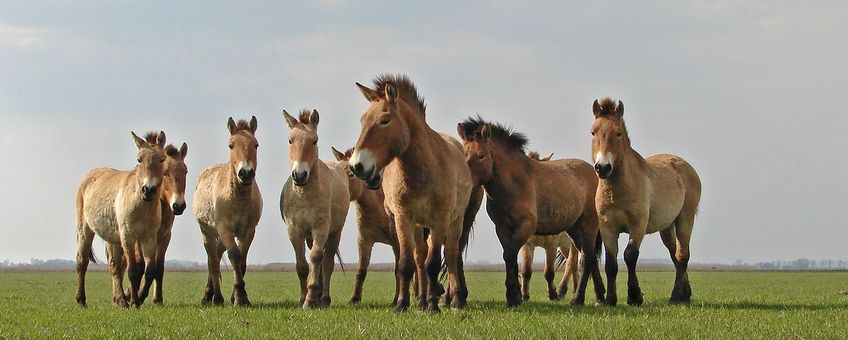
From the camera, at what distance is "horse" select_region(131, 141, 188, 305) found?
13367 mm

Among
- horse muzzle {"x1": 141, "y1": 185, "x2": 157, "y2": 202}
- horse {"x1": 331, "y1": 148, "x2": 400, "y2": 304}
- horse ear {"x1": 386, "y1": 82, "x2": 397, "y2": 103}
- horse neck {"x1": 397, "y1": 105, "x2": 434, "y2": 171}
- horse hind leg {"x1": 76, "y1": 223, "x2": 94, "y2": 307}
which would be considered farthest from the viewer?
horse {"x1": 331, "y1": 148, "x2": 400, "y2": 304}

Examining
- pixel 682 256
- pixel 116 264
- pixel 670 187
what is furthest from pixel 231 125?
pixel 682 256

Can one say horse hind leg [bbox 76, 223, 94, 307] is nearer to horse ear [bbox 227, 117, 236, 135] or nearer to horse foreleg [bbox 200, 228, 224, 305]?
horse foreleg [bbox 200, 228, 224, 305]

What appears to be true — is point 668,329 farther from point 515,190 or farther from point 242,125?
point 242,125

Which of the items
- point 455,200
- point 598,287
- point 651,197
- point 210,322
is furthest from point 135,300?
point 651,197

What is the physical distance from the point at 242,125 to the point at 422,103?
11.0 ft

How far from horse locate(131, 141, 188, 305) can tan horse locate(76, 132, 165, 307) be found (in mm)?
247

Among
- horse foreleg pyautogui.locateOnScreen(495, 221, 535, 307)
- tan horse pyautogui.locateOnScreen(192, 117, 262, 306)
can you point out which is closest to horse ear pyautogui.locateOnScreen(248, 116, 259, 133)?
tan horse pyautogui.locateOnScreen(192, 117, 262, 306)

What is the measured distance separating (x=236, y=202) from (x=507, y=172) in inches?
165

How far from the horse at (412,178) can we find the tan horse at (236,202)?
8.33 feet

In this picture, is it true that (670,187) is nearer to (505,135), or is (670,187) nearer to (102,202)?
(505,135)

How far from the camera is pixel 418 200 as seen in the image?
11047 mm

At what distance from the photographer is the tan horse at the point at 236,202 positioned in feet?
42.9

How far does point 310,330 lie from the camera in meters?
8.90
